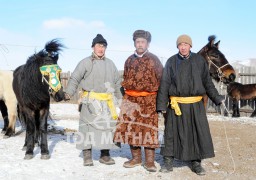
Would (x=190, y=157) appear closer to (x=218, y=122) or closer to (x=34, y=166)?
(x=34, y=166)

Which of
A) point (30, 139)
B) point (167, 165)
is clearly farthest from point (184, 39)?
point (30, 139)

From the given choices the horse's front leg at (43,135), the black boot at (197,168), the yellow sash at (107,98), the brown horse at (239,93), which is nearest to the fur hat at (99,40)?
the yellow sash at (107,98)

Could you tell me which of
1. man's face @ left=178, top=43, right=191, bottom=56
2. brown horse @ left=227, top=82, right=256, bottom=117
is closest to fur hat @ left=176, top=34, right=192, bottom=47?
man's face @ left=178, top=43, right=191, bottom=56

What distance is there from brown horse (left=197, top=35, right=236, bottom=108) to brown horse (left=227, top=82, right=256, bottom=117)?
6.41m

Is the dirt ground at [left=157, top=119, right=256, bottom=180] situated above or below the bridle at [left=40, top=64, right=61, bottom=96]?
below

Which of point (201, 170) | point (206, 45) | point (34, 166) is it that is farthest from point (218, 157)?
point (34, 166)

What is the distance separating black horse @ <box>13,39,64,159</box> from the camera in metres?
5.06

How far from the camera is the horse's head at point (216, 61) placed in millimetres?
5707

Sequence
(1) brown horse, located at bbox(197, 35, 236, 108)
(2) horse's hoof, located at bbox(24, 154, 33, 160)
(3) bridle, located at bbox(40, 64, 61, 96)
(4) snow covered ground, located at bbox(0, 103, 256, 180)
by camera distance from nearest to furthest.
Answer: (4) snow covered ground, located at bbox(0, 103, 256, 180) < (3) bridle, located at bbox(40, 64, 61, 96) < (2) horse's hoof, located at bbox(24, 154, 33, 160) < (1) brown horse, located at bbox(197, 35, 236, 108)

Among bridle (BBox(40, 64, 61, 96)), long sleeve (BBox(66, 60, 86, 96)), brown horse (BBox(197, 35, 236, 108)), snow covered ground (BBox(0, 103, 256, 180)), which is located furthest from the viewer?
brown horse (BBox(197, 35, 236, 108))

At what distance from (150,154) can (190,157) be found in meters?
0.60

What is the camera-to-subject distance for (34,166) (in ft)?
15.8

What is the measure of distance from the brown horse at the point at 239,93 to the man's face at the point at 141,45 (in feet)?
26.7

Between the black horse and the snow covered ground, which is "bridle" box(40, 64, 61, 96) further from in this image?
the snow covered ground
